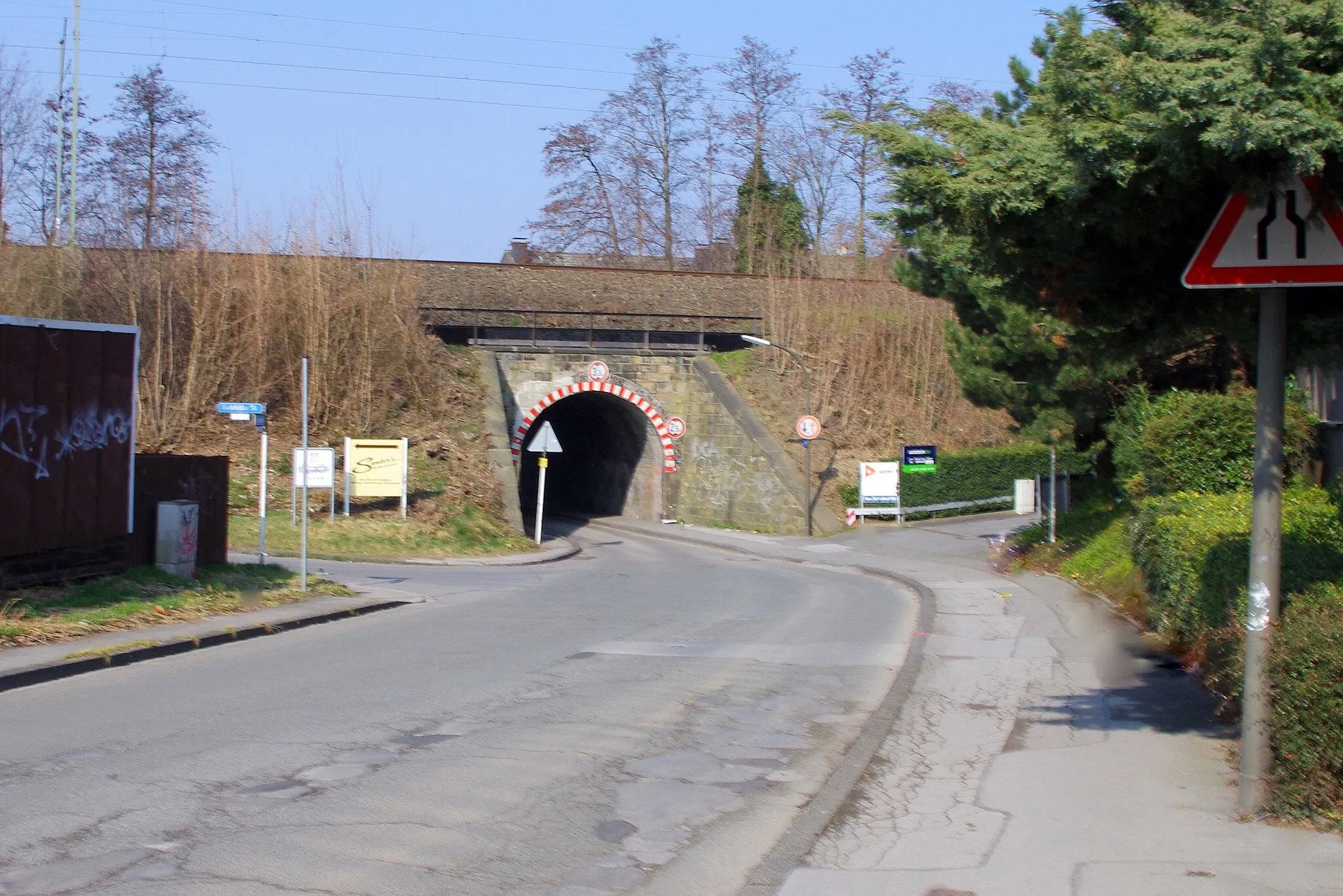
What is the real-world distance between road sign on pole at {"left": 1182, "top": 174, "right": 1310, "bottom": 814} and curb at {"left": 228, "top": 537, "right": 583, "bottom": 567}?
63.8 ft

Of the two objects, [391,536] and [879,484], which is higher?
[879,484]

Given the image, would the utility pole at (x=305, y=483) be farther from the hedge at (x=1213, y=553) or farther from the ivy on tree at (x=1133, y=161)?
the hedge at (x=1213, y=553)

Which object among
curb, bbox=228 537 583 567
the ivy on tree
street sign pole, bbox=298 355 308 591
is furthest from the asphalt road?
curb, bbox=228 537 583 567

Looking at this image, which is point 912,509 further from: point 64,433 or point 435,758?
Answer: point 435,758

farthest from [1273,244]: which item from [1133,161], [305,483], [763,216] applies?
[763,216]

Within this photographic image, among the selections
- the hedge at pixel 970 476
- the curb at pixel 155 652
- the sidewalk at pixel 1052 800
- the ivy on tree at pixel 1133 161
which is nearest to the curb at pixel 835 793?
the sidewalk at pixel 1052 800

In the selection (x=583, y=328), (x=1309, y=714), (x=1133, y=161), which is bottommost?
(x=1309, y=714)

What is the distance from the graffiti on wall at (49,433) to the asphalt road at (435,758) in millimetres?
2901

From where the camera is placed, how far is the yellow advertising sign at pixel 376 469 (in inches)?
1057

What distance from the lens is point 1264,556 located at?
5867 mm

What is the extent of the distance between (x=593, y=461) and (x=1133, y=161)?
37407 millimetres

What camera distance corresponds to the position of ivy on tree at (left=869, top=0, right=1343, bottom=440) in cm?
528

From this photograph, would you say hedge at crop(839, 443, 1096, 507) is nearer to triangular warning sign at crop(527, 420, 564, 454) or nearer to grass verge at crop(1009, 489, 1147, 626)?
grass verge at crop(1009, 489, 1147, 626)

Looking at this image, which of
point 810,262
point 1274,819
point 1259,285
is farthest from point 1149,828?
point 810,262
